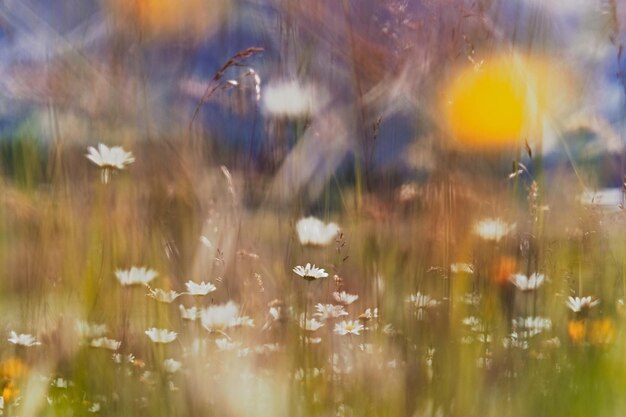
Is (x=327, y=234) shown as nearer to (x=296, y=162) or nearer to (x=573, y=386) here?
(x=296, y=162)

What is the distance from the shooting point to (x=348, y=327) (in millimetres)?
1206

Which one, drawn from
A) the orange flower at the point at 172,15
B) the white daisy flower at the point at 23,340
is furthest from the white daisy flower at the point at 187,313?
the orange flower at the point at 172,15

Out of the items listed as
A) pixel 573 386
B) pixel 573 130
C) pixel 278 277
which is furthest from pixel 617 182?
pixel 278 277

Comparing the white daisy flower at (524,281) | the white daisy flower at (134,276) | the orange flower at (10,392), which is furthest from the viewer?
the white daisy flower at (524,281)

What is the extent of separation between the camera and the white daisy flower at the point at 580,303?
129 centimetres

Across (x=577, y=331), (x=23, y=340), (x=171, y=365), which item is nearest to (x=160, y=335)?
(x=171, y=365)

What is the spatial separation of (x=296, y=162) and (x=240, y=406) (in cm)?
41

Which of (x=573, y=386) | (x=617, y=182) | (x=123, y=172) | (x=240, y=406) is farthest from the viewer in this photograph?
(x=617, y=182)

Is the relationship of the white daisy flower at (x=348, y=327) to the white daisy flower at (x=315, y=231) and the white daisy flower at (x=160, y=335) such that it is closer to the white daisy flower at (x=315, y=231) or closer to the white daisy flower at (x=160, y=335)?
the white daisy flower at (x=315, y=231)

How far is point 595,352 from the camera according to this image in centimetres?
120

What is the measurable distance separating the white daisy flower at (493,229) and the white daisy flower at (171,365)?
0.56m

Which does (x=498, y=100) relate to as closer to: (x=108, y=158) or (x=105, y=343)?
(x=108, y=158)

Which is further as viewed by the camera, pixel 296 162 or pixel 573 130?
pixel 573 130

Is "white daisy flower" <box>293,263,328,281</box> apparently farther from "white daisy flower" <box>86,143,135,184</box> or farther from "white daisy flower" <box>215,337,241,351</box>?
"white daisy flower" <box>86,143,135,184</box>
